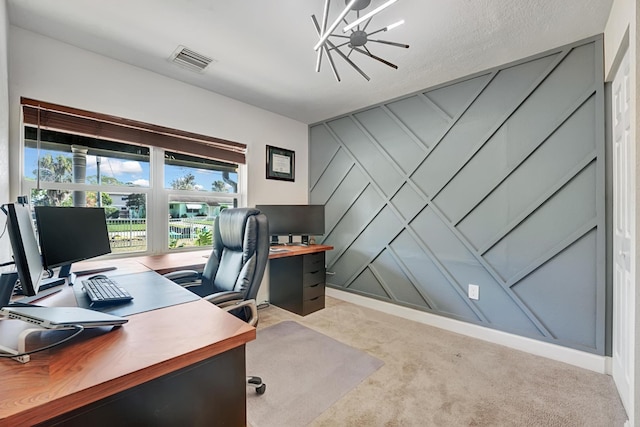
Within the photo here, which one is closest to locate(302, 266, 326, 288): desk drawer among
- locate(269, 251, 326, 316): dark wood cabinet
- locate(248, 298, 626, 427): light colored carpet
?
locate(269, 251, 326, 316): dark wood cabinet

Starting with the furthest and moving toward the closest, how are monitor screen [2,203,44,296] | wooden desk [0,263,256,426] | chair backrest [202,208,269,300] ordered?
chair backrest [202,208,269,300], monitor screen [2,203,44,296], wooden desk [0,263,256,426]

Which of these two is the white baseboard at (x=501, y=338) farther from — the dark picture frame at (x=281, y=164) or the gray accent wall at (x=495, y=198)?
the dark picture frame at (x=281, y=164)

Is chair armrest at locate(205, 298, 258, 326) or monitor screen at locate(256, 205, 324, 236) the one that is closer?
chair armrest at locate(205, 298, 258, 326)

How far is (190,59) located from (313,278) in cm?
252

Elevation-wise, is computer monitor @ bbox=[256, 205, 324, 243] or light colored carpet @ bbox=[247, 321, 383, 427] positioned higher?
computer monitor @ bbox=[256, 205, 324, 243]

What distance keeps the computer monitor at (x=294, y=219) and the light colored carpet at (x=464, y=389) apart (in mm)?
1362

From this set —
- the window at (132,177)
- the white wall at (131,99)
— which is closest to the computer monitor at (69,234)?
the white wall at (131,99)

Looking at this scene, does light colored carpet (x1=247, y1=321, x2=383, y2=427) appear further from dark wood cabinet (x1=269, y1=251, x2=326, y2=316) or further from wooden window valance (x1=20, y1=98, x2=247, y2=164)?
wooden window valance (x1=20, y1=98, x2=247, y2=164)

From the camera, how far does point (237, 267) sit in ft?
5.90

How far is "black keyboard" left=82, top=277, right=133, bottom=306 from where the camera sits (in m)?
1.17

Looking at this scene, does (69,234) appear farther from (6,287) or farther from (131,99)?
(131,99)

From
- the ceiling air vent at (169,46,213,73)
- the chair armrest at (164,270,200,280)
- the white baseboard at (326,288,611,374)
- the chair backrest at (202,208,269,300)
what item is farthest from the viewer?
the ceiling air vent at (169,46,213,73)

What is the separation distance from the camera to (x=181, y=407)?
84 cm

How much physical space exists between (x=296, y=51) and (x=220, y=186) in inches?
68.1
